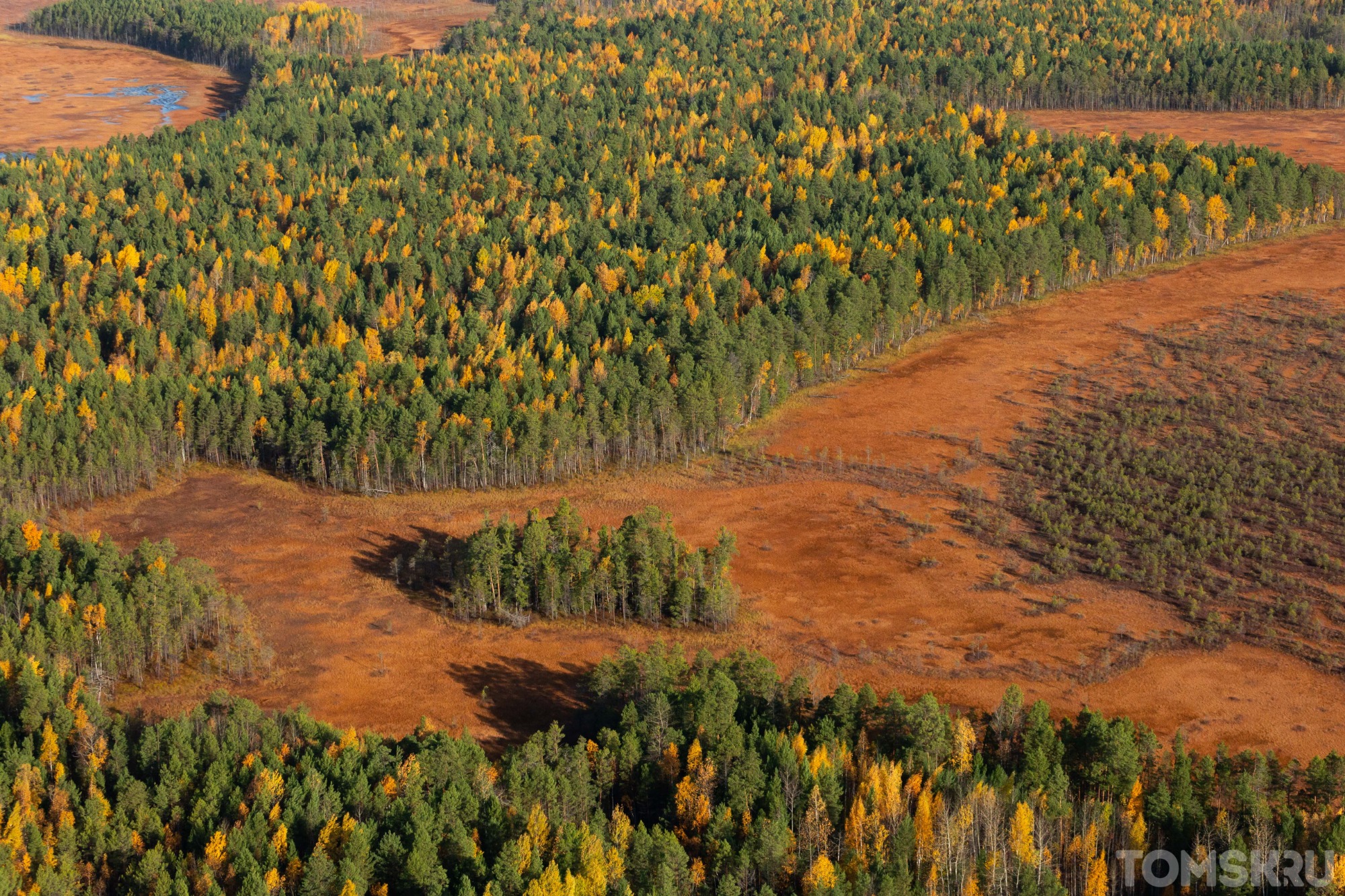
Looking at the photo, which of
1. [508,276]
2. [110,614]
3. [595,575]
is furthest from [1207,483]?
[110,614]

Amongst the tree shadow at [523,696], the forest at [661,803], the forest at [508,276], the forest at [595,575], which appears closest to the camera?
the forest at [661,803]

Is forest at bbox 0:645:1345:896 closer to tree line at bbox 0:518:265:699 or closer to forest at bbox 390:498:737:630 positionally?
tree line at bbox 0:518:265:699

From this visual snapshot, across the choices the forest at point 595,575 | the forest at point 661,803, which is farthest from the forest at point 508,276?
the forest at point 661,803

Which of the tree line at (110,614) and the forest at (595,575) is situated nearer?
the tree line at (110,614)

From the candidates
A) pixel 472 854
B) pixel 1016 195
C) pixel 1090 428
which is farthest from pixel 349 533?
pixel 1016 195

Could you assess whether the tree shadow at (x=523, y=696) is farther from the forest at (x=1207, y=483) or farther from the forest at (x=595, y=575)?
the forest at (x=1207, y=483)
